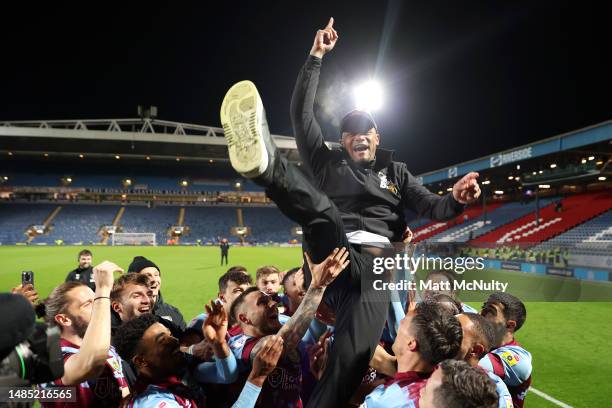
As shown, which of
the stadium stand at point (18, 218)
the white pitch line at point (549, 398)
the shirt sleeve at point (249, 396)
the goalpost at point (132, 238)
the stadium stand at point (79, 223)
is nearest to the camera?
the shirt sleeve at point (249, 396)

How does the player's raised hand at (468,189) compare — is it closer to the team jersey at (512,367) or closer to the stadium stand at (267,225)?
the team jersey at (512,367)

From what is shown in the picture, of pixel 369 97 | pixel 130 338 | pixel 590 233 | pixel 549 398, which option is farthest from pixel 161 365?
pixel 590 233

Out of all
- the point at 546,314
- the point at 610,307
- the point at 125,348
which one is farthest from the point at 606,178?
the point at 125,348

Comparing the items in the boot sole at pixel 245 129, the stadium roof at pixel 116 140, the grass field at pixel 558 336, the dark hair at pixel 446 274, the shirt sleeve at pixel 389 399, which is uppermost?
the stadium roof at pixel 116 140

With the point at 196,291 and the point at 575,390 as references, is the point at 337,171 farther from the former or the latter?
the point at 196,291

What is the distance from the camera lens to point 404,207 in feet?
10.2

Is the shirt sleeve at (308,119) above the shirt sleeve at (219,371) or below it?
above

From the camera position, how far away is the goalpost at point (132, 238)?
41.9 m

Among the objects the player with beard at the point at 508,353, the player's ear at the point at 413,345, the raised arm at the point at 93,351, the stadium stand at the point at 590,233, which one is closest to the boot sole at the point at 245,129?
the raised arm at the point at 93,351

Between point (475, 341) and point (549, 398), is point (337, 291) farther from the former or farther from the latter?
point (549, 398)

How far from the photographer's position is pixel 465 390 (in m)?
1.52

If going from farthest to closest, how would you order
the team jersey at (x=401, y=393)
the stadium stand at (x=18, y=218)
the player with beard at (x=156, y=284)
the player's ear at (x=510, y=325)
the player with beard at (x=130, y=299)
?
the stadium stand at (x=18, y=218)
the player with beard at (x=156, y=284)
the player with beard at (x=130, y=299)
the player's ear at (x=510, y=325)
the team jersey at (x=401, y=393)

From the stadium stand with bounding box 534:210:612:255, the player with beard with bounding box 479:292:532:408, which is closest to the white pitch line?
the player with beard with bounding box 479:292:532:408

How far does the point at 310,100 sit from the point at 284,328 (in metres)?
1.44
